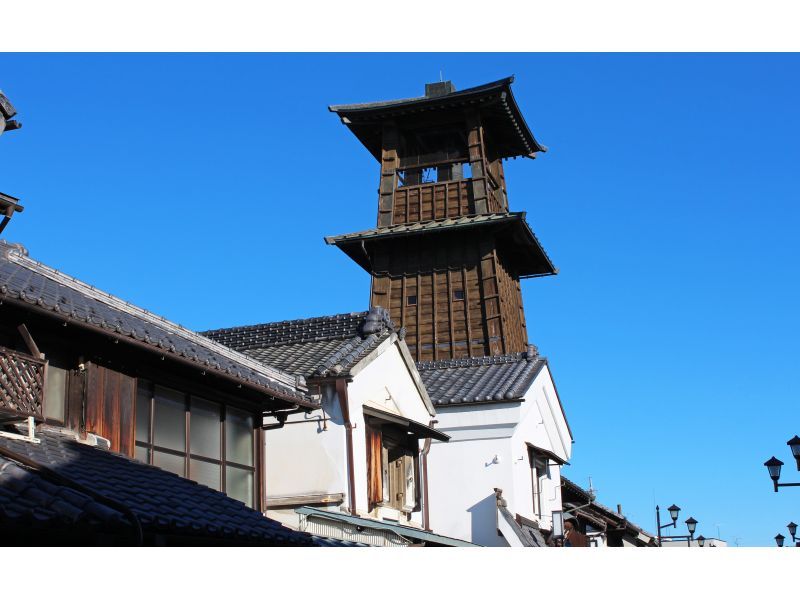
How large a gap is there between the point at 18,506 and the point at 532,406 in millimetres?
19215

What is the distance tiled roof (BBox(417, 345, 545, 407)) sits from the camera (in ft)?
84.3

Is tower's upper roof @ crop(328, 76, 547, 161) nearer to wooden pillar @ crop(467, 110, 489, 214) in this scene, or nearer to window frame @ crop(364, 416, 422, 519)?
wooden pillar @ crop(467, 110, 489, 214)

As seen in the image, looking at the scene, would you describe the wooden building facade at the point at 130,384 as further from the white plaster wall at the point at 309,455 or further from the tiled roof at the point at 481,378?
the tiled roof at the point at 481,378

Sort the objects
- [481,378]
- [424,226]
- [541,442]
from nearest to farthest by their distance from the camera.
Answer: [481,378] → [541,442] → [424,226]

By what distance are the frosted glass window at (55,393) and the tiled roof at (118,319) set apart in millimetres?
883

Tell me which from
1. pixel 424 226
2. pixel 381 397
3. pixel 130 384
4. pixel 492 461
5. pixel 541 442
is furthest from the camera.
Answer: pixel 424 226

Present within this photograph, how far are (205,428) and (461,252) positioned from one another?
21677 mm

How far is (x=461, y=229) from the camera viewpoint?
35.6 m

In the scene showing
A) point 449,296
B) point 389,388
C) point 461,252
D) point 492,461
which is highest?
point 461,252

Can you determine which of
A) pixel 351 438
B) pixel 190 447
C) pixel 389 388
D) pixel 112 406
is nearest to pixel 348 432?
pixel 351 438

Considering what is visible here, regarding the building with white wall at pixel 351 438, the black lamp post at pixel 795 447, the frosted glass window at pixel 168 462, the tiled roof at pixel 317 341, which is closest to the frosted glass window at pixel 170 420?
the frosted glass window at pixel 168 462

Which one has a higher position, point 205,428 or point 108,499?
point 205,428

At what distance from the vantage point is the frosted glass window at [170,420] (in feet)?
47.8

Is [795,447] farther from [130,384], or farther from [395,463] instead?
[130,384]
